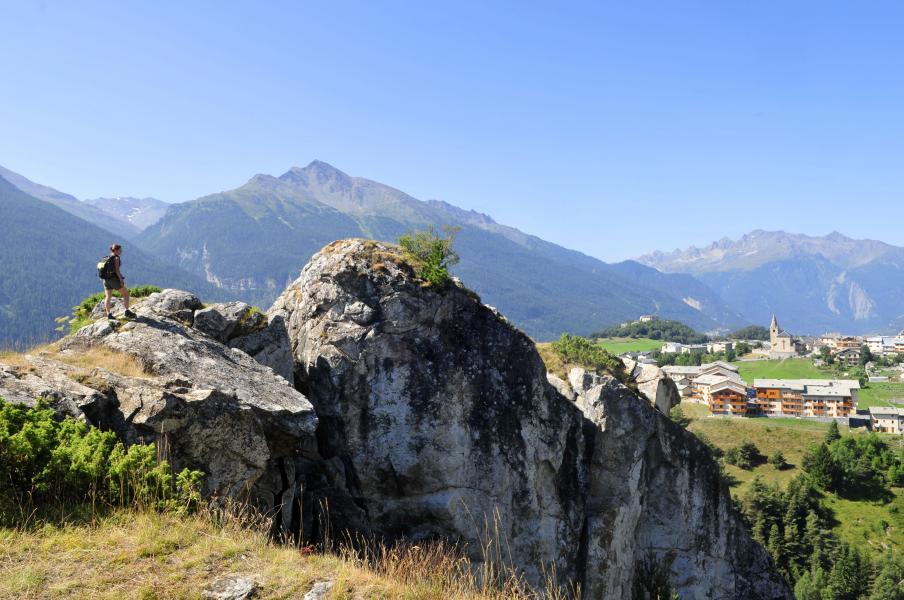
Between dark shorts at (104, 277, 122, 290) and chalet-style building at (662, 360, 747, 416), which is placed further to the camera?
chalet-style building at (662, 360, 747, 416)

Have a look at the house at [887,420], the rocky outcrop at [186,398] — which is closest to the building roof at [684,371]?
the house at [887,420]

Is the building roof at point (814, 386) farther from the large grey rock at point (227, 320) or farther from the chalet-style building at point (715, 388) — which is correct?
the large grey rock at point (227, 320)

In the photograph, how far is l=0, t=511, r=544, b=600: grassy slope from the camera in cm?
739

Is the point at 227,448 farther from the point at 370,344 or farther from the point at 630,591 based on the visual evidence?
the point at 630,591

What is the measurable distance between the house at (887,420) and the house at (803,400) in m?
7.89

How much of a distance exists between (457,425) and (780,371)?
18514 centimetres

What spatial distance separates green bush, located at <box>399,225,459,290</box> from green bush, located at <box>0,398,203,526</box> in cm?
1389

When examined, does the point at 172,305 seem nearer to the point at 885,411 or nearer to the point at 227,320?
the point at 227,320

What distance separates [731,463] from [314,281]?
301 ft

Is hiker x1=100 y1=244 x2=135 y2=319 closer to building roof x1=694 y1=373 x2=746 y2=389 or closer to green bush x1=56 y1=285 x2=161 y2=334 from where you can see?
green bush x1=56 y1=285 x2=161 y2=334

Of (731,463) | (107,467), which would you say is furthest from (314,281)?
(731,463)

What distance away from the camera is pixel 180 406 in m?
12.5

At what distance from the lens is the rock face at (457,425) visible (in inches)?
804

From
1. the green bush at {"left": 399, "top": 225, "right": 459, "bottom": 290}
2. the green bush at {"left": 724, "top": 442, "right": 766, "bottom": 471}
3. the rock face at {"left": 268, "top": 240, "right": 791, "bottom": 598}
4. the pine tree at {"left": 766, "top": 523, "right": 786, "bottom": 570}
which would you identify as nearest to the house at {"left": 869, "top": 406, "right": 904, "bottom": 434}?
the green bush at {"left": 724, "top": 442, "right": 766, "bottom": 471}
